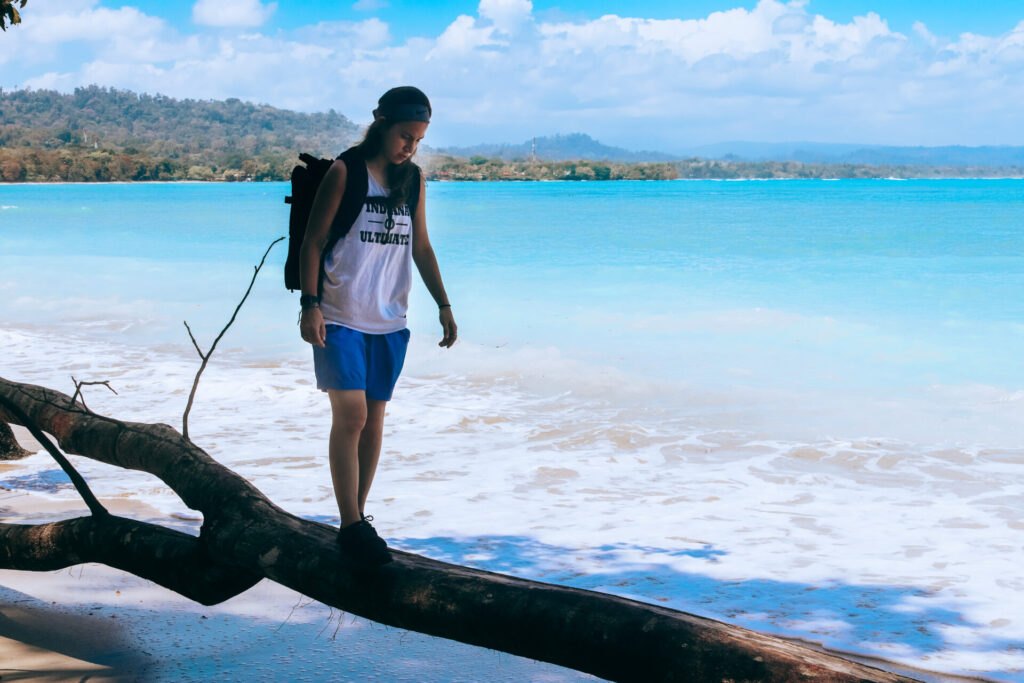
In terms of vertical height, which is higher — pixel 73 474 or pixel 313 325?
pixel 313 325

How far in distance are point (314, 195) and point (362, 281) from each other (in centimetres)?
30

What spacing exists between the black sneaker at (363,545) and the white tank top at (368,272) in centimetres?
62

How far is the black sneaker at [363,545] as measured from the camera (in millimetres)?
2547

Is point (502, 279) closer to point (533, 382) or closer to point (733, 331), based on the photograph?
point (733, 331)

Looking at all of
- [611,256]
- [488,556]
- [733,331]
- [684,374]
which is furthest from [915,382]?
[611,256]

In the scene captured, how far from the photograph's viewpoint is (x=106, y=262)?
28.8 metres

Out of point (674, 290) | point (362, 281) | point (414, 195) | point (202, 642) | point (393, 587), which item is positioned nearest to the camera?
point (393, 587)

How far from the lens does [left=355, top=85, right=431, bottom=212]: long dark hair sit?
291 centimetres

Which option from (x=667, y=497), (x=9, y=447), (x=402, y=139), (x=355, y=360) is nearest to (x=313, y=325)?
(x=355, y=360)

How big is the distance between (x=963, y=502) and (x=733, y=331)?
996 centimetres

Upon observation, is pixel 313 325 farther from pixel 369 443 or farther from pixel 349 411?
pixel 369 443

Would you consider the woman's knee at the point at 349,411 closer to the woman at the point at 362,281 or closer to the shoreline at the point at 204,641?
the woman at the point at 362,281

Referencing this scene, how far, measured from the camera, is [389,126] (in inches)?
115

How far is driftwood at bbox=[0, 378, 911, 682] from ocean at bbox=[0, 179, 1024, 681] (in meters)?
2.27
